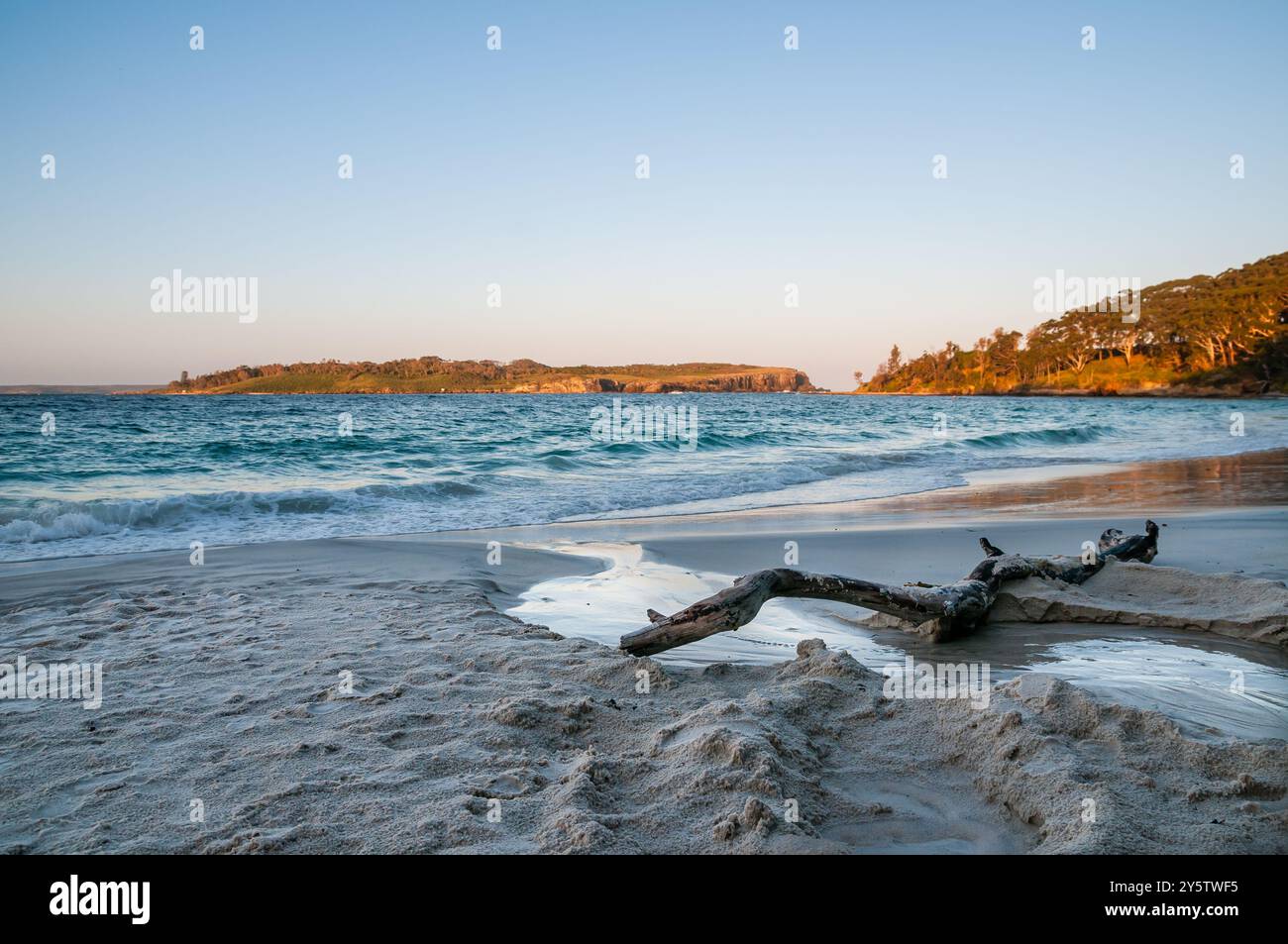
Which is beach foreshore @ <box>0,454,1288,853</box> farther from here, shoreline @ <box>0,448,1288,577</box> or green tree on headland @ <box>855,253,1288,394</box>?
green tree on headland @ <box>855,253,1288,394</box>

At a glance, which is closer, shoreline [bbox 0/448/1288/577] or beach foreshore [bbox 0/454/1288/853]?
beach foreshore [bbox 0/454/1288/853]

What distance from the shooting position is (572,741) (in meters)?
2.97

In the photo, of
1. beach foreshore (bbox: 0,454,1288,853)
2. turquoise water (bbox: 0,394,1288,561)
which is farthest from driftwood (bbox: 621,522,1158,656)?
turquoise water (bbox: 0,394,1288,561)

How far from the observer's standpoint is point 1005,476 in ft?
52.1

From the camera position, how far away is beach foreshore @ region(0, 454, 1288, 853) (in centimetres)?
227

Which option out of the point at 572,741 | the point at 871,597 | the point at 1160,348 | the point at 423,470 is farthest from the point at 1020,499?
the point at 1160,348

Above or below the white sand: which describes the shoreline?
above

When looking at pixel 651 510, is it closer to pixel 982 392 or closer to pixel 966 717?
pixel 966 717

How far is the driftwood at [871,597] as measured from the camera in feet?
12.9

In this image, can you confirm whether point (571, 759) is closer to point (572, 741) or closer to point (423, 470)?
point (572, 741)

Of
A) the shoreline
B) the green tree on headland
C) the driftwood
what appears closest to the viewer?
the driftwood

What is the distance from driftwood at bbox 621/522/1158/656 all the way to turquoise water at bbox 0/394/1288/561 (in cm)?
657

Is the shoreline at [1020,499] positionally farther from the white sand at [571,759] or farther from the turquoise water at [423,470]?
the white sand at [571,759]
